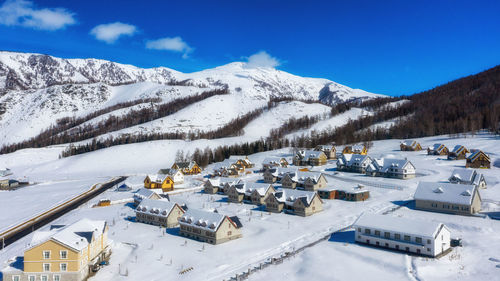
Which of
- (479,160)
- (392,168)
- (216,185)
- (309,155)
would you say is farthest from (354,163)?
(216,185)

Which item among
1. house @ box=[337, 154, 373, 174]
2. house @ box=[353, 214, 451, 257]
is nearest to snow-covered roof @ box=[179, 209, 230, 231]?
house @ box=[353, 214, 451, 257]

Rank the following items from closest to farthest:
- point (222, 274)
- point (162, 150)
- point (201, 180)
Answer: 1. point (222, 274)
2. point (201, 180)
3. point (162, 150)

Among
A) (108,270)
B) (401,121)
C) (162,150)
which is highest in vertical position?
(401,121)

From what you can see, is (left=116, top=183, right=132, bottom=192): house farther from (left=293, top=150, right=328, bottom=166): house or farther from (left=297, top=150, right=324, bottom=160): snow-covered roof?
(left=297, top=150, right=324, bottom=160): snow-covered roof

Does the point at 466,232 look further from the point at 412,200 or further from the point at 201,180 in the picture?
the point at 201,180

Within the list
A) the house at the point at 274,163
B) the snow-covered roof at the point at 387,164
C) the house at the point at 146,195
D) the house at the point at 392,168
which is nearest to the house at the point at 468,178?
the house at the point at 392,168

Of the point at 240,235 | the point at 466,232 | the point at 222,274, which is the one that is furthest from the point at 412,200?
the point at 222,274
